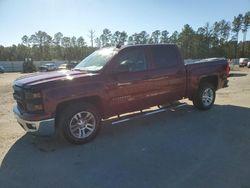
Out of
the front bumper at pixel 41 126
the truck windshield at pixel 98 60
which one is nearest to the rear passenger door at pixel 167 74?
the truck windshield at pixel 98 60

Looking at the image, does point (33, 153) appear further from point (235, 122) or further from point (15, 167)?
point (235, 122)

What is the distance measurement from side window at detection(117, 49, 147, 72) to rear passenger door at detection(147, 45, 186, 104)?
288mm

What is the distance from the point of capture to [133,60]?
641 centimetres

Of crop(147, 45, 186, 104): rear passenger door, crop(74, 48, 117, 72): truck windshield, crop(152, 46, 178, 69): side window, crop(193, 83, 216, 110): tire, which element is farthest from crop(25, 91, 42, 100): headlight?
crop(193, 83, 216, 110): tire

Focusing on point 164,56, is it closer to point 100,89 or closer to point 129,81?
point 129,81

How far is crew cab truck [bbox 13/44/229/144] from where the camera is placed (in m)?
5.12

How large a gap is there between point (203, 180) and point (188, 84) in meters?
4.01

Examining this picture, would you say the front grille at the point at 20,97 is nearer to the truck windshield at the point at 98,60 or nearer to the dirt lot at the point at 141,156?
the dirt lot at the point at 141,156

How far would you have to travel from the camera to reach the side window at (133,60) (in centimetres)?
611

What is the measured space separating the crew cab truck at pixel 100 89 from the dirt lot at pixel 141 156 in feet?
1.65

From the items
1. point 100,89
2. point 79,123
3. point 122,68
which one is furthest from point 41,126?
point 122,68

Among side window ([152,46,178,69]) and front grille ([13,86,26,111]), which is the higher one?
side window ([152,46,178,69])

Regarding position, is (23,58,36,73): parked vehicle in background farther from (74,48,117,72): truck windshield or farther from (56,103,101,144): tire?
(56,103,101,144): tire

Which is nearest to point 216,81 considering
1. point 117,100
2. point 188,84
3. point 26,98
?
point 188,84
